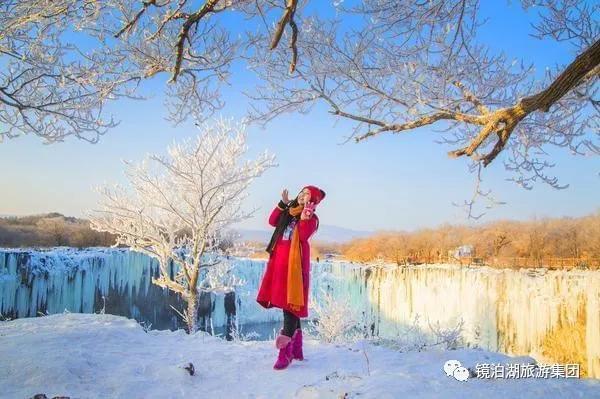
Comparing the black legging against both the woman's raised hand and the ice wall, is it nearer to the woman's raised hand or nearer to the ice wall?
the woman's raised hand

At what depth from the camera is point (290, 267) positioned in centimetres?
377

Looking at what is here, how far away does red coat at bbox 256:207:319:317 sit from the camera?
3.78m

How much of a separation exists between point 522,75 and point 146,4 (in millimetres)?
4089

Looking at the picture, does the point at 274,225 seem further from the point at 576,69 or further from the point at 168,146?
the point at 168,146

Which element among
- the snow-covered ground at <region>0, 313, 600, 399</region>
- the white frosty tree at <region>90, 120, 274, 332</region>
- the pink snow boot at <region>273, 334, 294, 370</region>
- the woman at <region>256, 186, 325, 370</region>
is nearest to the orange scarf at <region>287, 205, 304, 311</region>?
the woman at <region>256, 186, 325, 370</region>

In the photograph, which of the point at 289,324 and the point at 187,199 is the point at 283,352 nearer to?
the point at 289,324

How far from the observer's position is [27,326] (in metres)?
4.94


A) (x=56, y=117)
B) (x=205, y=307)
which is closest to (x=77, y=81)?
(x=56, y=117)

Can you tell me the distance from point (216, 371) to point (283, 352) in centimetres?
55

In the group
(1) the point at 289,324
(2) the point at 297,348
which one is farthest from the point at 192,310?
(1) the point at 289,324

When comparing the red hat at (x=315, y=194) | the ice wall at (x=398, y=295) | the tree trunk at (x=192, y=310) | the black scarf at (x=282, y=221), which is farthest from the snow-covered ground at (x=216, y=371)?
the ice wall at (x=398, y=295)

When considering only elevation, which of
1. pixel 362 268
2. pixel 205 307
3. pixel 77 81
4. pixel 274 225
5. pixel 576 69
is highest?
pixel 77 81

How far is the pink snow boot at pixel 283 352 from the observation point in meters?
3.61

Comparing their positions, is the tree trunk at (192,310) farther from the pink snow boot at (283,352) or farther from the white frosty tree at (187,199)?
the pink snow boot at (283,352)
